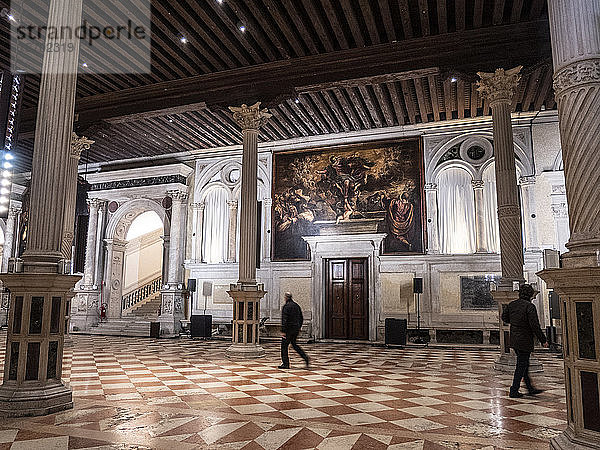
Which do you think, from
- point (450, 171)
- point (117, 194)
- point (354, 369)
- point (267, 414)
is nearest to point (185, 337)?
point (117, 194)

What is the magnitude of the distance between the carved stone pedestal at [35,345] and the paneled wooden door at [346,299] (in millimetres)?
9671

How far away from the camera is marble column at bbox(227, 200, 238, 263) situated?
15.4 m

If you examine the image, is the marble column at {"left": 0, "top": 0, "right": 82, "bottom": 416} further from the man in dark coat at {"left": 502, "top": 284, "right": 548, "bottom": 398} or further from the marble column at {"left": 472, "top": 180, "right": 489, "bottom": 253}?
the marble column at {"left": 472, "top": 180, "right": 489, "bottom": 253}

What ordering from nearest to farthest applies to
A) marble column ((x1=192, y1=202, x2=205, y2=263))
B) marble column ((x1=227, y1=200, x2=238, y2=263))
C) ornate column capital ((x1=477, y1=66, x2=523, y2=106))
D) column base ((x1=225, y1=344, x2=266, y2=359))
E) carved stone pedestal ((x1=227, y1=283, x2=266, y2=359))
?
ornate column capital ((x1=477, y1=66, x2=523, y2=106)), column base ((x1=225, y1=344, x2=266, y2=359)), carved stone pedestal ((x1=227, y1=283, x2=266, y2=359)), marble column ((x1=227, y1=200, x2=238, y2=263)), marble column ((x1=192, y1=202, x2=205, y2=263))

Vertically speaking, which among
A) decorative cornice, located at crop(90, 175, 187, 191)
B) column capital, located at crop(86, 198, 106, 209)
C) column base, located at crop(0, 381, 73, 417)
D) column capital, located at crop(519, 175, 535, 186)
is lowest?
column base, located at crop(0, 381, 73, 417)

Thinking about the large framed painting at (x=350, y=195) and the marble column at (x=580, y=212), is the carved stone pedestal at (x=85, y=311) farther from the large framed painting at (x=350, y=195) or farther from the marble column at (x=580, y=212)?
the marble column at (x=580, y=212)

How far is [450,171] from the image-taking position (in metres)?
13.5

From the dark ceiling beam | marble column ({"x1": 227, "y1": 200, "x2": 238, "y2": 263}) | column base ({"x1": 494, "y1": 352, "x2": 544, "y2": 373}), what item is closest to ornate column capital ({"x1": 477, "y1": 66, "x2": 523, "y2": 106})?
the dark ceiling beam

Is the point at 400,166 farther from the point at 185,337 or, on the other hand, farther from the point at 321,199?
the point at 185,337

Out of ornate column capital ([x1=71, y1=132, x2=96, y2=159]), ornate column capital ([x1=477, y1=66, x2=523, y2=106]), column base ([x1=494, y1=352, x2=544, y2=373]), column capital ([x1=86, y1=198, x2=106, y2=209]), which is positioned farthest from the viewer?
column capital ([x1=86, y1=198, x2=106, y2=209])

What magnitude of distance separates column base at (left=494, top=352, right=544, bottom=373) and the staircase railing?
14.4 meters

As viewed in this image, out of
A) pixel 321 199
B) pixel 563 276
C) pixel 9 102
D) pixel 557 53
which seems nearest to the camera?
pixel 563 276

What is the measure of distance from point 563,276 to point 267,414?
294 cm

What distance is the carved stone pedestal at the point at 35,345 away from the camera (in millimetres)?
4609
